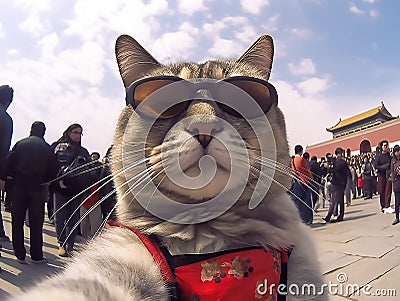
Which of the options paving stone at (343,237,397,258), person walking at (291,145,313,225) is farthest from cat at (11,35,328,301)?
paving stone at (343,237,397,258)

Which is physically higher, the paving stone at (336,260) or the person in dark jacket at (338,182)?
the person in dark jacket at (338,182)

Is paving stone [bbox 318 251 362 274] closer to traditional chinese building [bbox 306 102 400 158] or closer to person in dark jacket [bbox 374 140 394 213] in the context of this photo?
person in dark jacket [bbox 374 140 394 213]

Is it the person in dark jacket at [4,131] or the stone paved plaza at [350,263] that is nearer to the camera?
the stone paved plaza at [350,263]

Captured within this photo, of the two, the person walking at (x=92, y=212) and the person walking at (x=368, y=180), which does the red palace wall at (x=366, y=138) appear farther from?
the person walking at (x=92, y=212)

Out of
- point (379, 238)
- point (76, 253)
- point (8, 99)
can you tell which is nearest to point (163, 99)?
point (76, 253)

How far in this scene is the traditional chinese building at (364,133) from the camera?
29328 millimetres

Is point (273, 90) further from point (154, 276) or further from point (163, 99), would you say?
point (154, 276)

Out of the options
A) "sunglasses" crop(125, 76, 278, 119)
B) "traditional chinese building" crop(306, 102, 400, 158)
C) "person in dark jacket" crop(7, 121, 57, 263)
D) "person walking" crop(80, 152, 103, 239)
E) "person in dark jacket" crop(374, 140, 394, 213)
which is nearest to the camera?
"sunglasses" crop(125, 76, 278, 119)

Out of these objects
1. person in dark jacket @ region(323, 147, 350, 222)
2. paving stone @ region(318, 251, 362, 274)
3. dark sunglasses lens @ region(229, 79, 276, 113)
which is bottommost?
paving stone @ region(318, 251, 362, 274)

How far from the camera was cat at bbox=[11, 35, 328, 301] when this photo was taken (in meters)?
1.27

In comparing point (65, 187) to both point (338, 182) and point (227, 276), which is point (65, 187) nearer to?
point (227, 276)

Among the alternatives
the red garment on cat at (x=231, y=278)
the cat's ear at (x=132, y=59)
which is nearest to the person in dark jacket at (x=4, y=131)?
the cat's ear at (x=132, y=59)

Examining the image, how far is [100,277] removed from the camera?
1173mm

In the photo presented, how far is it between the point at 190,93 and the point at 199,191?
0.44 meters
